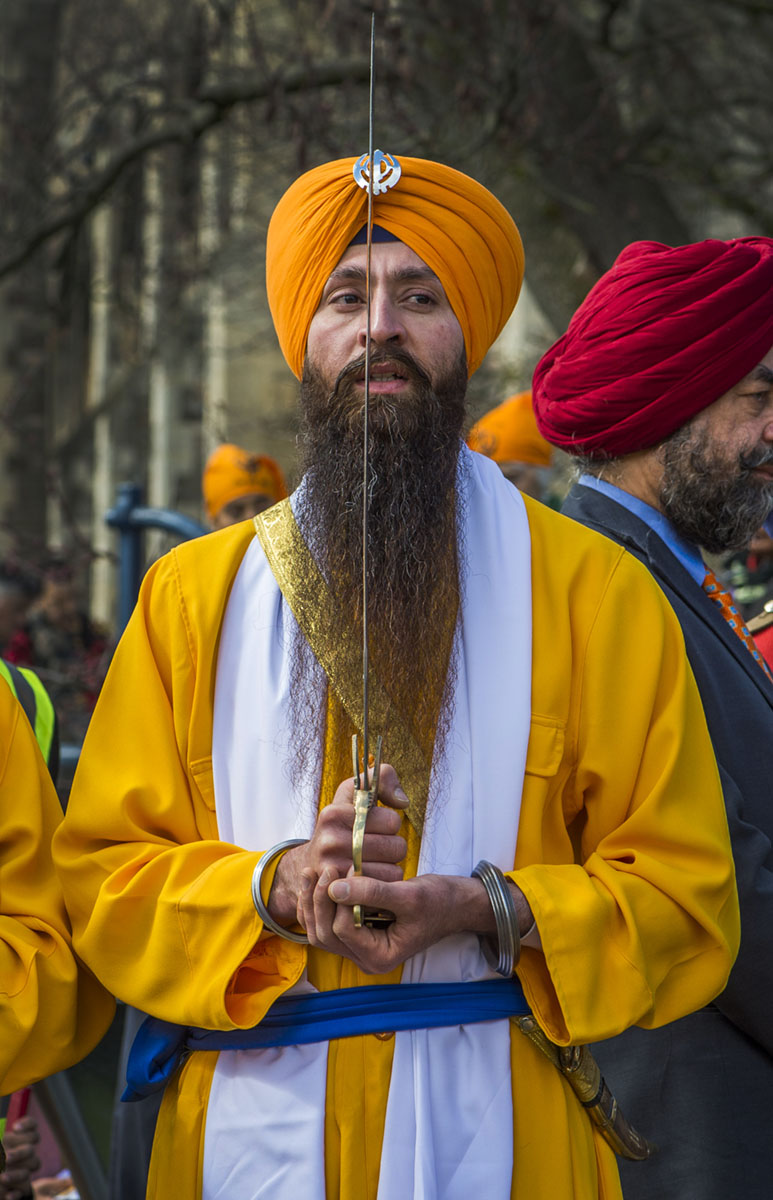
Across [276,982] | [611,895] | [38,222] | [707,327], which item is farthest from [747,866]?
[38,222]

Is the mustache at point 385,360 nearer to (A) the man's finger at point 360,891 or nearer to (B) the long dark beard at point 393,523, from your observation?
(B) the long dark beard at point 393,523

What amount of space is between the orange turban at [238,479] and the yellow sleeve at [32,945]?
174 inches

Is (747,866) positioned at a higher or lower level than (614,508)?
lower

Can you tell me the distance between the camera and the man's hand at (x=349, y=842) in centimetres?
195

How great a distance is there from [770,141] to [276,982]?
27.2 feet

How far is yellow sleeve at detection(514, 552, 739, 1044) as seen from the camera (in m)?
2.08

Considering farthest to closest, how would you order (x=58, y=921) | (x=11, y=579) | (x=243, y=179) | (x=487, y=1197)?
(x=243, y=179) < (x=11, y=579) < (x=58, y=921) < (x=487, y=1197)

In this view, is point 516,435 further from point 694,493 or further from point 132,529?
point 694,493

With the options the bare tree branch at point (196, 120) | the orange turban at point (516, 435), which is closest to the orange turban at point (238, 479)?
the orange turban at point (516, 435)

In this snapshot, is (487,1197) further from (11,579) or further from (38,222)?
(38,222)

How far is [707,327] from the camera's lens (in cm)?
298

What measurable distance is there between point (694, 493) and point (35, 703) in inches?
56.4

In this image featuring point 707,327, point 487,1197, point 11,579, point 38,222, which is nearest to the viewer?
point 487,1197

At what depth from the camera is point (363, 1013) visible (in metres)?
2.11
